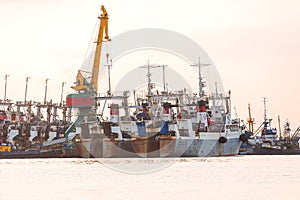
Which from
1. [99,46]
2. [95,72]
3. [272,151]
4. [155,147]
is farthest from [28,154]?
[272,151]

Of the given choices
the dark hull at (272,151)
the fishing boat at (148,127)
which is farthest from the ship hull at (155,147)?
the dark hull at (272,151)

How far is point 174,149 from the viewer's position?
97.9 metres

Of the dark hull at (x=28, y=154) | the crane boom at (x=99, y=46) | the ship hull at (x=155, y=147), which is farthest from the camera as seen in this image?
the dark hull at (x=28, y=154)

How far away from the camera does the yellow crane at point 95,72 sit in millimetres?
107400

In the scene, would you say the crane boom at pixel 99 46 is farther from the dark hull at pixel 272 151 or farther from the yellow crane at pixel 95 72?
the dark hull at pixel 272 151

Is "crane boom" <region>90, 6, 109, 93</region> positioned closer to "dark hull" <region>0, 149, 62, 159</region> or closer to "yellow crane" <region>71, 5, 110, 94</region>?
"yellow crane" <region>71, 5, 110, 94</region>

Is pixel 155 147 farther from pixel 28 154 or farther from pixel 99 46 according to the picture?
pixel 28 154

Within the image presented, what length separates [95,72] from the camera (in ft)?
351

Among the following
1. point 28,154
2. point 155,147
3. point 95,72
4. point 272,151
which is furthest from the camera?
point 272,151

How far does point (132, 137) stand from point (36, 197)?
246 feet

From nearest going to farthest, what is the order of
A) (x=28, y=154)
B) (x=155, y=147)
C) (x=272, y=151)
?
(x=155, y=147) < (x=28, y=154) < (x=272, y=151)

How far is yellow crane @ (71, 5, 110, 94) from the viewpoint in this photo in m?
107

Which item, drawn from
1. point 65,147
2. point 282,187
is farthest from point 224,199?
point 65,147

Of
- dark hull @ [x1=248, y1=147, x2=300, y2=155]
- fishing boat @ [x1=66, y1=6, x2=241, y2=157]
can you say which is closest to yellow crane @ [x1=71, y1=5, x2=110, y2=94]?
fishing boat @ [x1=66, y1=6, x2=241, y2=157]
